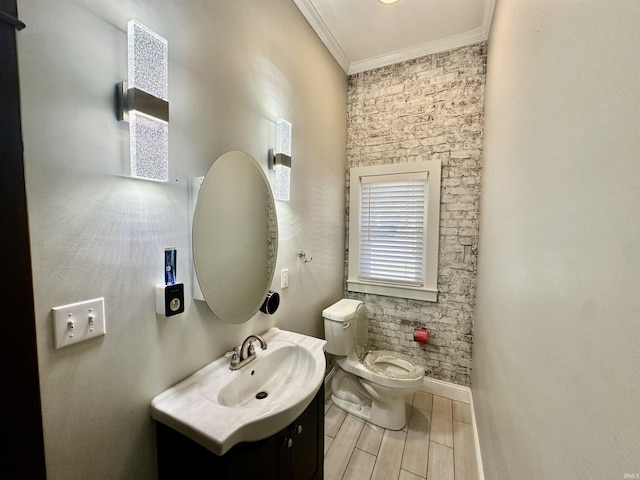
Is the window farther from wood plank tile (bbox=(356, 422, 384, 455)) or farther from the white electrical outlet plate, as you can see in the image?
the white electrical outlet plate

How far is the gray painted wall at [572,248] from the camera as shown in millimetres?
403

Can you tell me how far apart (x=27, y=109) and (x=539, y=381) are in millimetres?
1551

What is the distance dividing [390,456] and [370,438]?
18cm

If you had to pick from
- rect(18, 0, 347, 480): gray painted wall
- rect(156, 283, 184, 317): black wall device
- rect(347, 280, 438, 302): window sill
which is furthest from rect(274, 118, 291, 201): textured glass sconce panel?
rect(347, 280, 438, 302): window sill

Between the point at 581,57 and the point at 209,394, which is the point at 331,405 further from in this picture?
the point at 581,57

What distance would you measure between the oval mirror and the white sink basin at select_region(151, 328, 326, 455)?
0.25 m

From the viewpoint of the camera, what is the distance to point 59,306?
748 mm

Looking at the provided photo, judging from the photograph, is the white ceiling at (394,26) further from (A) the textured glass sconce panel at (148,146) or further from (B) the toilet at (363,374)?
(B) the toilet at (363,374)

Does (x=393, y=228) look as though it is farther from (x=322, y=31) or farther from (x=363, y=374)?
(x=322, y=31)

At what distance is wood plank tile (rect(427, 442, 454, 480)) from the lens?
5.20ft

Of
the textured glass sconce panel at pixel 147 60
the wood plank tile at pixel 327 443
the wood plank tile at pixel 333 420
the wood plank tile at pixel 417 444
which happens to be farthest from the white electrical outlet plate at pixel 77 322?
the wood plank tile at pixel 417 444

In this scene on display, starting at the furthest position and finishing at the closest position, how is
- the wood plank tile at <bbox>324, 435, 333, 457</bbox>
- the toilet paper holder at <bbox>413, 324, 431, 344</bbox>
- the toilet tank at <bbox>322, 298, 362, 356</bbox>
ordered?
the toilet paper holder at <bbox>413, 324, 431, 344</bbox>, the toilet tank at <bbox>322, 298, 362, 356</bbox>, the wood plank tile at <bbox>324, 435, 333, 457</bbox>

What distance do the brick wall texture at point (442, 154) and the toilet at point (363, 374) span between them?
0.35 meters

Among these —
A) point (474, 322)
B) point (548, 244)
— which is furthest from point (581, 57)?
point (474, 322)
